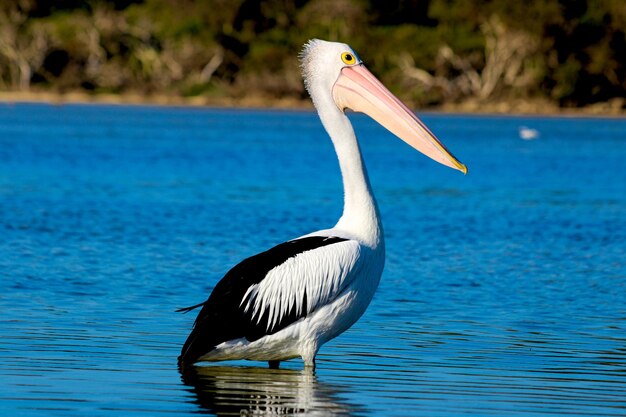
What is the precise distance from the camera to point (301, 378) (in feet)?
20.2

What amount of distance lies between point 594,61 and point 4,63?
3007 cm

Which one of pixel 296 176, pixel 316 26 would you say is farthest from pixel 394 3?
pixel 296 176

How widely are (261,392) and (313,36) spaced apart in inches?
2378

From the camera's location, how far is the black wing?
Answer: 585 centimetres

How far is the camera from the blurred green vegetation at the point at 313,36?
6047 cm

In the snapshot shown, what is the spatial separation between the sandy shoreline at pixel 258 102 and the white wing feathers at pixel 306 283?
56765 millimetres

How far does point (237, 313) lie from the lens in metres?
5.92

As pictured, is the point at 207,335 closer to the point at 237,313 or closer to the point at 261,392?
the point at 237,313

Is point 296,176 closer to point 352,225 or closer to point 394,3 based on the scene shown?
point 352,225

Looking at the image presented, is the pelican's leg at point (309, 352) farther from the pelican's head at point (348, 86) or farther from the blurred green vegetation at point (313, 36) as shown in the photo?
the blurred green vegetation at point (313, 36)

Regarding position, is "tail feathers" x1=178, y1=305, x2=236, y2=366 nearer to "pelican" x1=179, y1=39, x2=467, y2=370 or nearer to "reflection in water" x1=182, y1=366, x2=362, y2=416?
"pelican" x1=179, y1=39, x2=467, y2=370

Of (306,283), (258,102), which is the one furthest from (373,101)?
(258,102)

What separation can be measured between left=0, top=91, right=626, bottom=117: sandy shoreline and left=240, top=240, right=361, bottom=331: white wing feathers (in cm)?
5676

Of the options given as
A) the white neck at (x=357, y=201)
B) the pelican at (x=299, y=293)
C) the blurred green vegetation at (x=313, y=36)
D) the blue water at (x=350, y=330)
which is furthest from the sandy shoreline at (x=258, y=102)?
the pelican at (x=299, y=293)
